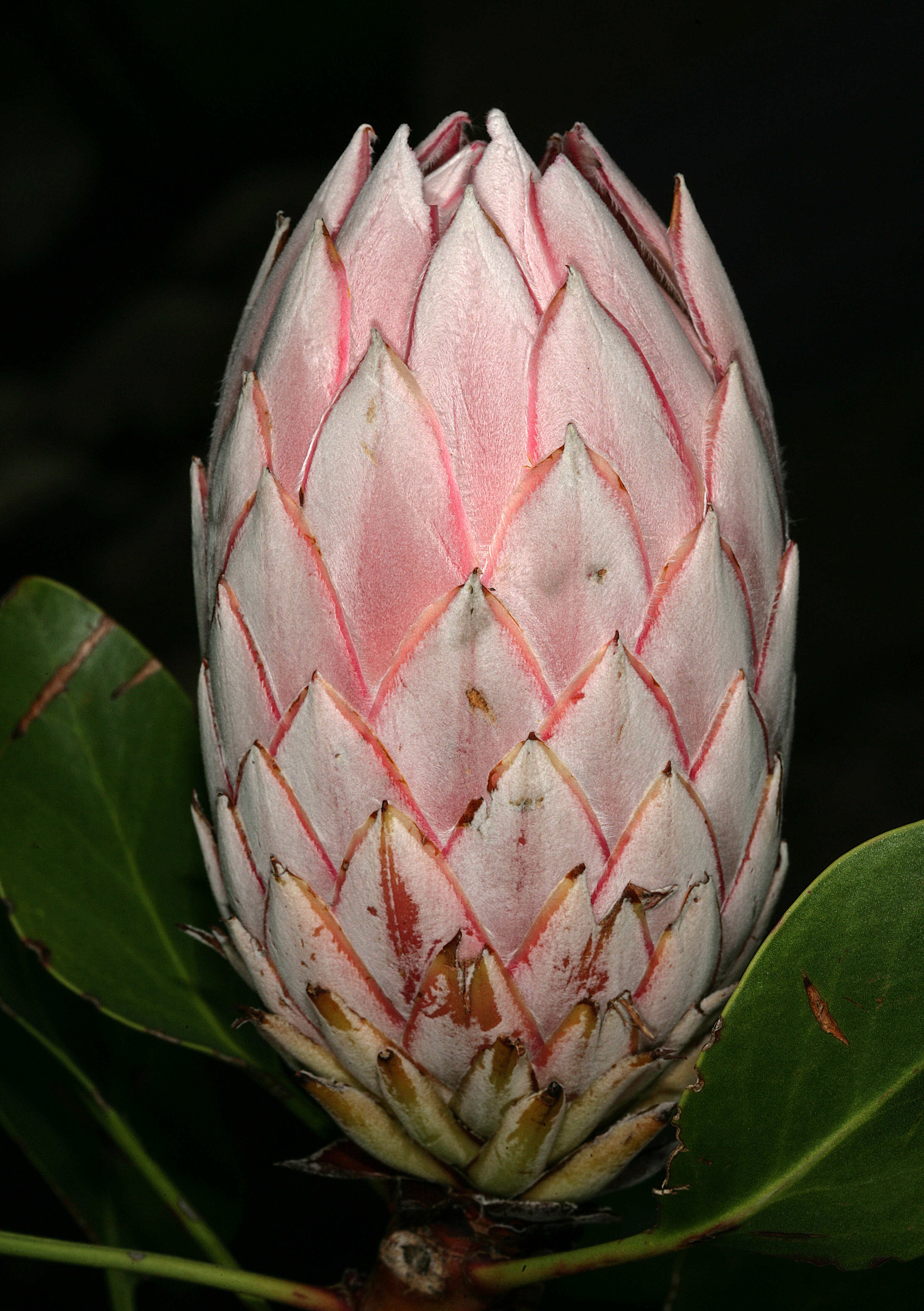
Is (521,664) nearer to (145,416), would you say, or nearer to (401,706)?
(401,706)

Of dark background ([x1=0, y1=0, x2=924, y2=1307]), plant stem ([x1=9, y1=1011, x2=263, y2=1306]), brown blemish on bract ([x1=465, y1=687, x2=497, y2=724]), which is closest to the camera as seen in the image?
brown blemish on bract ([x1=465, y1=687, x2=497, y2=724])

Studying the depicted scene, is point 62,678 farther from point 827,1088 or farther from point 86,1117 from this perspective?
point 827,1088

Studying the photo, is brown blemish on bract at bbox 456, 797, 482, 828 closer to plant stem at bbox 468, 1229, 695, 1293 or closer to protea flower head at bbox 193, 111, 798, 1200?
protea flower head at bbox 193, 111, 798, 1200

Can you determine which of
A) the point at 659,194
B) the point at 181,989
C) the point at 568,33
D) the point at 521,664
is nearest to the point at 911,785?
the point at 659,194

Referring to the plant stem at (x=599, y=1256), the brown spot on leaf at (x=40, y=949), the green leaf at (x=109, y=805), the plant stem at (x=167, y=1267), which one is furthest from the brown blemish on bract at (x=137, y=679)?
the plant stem at (x=599, y=1256)

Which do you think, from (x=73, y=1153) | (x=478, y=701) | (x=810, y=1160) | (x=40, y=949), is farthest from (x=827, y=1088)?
(x=73, y=1153)

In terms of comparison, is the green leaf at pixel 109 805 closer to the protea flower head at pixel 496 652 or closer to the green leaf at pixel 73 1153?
the green leaf at pixel 73 1153

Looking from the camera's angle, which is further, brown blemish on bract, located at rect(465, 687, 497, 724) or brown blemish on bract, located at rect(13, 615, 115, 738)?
brown blemish on bract, located at rect(13, 615, 115, 738)

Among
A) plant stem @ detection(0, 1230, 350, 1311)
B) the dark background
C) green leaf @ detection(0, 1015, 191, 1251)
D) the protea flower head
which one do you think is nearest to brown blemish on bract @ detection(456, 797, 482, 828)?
the protea flower head
